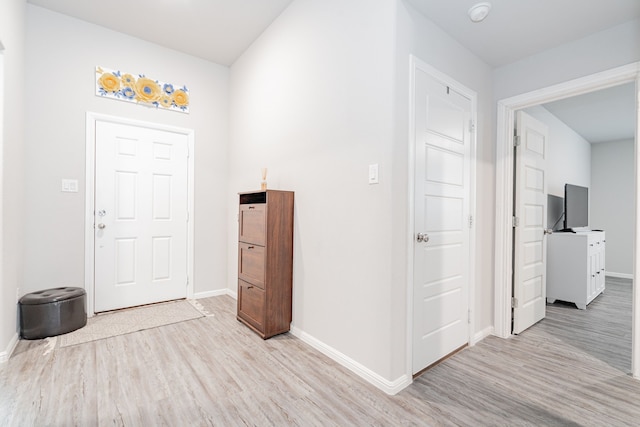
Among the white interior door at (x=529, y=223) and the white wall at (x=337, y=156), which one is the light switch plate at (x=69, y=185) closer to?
the white wall at (x=337, y=156)

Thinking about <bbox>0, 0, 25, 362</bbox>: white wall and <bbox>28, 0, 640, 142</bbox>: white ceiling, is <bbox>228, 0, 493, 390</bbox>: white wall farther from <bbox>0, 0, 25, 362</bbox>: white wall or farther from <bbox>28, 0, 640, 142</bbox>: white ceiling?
<bbox>0, 0, 25, 362</bbox>: white wall

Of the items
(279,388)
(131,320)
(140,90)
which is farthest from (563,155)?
(131,320)

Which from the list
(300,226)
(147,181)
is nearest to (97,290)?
(147,181)

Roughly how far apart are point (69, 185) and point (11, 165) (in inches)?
27.3

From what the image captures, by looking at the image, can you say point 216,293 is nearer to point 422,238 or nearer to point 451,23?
point 422,238

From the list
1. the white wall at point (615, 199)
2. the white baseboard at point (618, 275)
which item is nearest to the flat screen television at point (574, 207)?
the white wall at point (615, 199)

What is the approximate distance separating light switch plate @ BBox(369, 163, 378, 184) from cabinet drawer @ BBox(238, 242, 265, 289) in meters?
1.13

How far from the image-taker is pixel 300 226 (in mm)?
2557

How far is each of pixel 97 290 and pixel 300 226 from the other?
7.56 feet

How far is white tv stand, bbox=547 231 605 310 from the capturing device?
3.63 m

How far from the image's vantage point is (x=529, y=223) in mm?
2900

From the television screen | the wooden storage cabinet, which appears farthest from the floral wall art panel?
the television screen

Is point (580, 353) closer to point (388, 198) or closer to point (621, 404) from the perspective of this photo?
point (621, 404)

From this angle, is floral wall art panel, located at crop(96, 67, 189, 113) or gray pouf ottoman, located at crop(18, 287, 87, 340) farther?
floral wall art panel, located at crop(96, 67, 189, 113)
